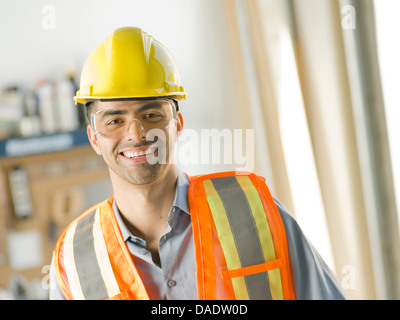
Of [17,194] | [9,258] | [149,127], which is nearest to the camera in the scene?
[149,127]

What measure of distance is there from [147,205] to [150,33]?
0.52 meters

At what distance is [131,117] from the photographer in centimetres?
109

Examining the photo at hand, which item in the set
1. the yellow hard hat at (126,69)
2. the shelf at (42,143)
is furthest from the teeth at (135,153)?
the shelf at (42,143)

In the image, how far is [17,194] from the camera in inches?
91.6

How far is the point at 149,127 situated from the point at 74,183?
97cm

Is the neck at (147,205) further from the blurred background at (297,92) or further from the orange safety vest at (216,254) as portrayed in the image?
the blurred background at (297,92)

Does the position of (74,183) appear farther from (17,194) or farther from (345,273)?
(345,273)

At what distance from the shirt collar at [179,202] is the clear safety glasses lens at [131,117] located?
19cm

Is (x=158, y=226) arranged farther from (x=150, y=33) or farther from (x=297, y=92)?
(x=297, y=92)

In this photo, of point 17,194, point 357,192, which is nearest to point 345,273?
point 357,192

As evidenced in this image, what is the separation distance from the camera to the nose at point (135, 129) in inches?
43.1

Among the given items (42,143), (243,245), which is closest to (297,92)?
(243,245)

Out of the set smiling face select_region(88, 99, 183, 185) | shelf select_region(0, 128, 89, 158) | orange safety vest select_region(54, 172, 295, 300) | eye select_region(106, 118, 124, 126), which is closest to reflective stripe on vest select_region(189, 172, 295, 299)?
orange safety vest select_region(54, 172, 295, 300)

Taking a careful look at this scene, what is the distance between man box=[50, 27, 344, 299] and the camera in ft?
3.59
